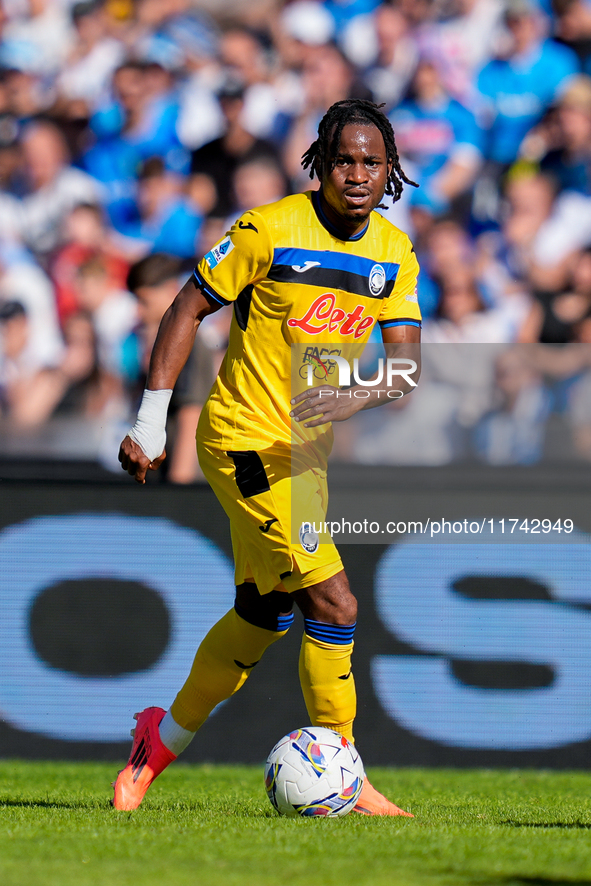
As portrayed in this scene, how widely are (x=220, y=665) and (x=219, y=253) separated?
1.44m

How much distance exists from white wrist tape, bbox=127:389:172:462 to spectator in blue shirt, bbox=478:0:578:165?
457cm

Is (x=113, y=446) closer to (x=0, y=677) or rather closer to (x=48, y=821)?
(x=0, y=677)

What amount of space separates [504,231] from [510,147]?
648mm

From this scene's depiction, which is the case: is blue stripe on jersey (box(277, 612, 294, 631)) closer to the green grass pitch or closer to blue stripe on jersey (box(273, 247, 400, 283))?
the green grass pitch

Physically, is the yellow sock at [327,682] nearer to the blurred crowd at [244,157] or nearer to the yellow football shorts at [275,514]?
the yellow football shorts at [275,514]

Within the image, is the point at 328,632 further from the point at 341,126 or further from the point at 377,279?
the point at 341,126

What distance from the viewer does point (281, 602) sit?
3.78m

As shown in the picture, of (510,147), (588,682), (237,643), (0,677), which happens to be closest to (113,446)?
(0,677)

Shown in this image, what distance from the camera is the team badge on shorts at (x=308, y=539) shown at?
138 inches

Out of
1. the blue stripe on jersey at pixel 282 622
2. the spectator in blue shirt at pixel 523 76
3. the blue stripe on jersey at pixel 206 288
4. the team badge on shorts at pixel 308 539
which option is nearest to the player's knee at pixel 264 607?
the blue stripe on jersey at pixel 282 622

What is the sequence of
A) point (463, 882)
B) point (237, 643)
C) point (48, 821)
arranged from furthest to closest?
point (237, 643), point (48, 821), point (463, 882)

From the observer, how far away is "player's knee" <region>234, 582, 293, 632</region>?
376cm

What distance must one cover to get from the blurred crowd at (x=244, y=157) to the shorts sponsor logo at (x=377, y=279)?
254cm

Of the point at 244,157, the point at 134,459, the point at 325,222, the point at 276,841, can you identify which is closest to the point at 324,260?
the point at 325,222
